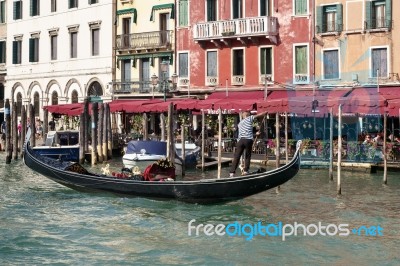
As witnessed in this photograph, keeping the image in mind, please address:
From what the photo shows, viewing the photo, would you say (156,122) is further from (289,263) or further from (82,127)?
(289,263)

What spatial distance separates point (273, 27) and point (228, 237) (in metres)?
16.1

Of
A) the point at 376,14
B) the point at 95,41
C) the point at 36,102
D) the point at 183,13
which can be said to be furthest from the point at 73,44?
the point at 376,14


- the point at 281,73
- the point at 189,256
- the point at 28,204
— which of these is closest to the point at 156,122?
the point at 281,73

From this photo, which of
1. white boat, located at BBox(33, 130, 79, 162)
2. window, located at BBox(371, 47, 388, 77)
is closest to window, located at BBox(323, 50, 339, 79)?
window, located at BBox(371, 47, 388, 77)

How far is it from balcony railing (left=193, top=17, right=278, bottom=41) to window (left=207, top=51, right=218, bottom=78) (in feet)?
2.53

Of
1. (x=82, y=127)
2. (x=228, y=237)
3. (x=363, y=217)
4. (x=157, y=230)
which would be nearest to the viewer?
(x=228, y=237)

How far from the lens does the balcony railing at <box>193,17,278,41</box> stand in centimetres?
2605

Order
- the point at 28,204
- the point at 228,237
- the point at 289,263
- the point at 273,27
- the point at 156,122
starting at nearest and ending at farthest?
the point at 289,263 → the point at 228,237 → the point at 28,204 → the point at 273,27 → the point at 156,122

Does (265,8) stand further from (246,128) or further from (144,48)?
(246,128)

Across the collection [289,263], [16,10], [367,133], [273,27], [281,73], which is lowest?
[289,263]

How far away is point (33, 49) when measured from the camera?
3534cm

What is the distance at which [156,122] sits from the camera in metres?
30.0

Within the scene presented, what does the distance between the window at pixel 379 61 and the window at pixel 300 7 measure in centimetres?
294

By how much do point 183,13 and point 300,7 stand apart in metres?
5.17
